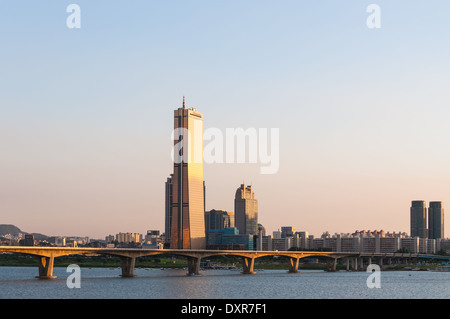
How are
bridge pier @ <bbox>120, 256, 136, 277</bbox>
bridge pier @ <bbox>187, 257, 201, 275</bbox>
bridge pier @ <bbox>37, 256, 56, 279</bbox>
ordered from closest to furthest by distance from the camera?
bridge pier @ <bbox>37, 256, 56, 279</bbox>
bridge pier @ <bbox>120, 256, 136, 277</bbox>
bridge pier @ <bbox>187, 257, 201, 275</bbox>

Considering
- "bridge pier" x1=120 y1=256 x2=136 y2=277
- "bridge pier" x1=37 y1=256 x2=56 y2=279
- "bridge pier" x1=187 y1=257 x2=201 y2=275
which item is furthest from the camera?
"bridge pier" x1=187 y1=257 x2=201 y2=275

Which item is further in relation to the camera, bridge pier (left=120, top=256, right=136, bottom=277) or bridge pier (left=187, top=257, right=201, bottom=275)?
bridge pier (left=187, top=257, right=201, bottom=275)

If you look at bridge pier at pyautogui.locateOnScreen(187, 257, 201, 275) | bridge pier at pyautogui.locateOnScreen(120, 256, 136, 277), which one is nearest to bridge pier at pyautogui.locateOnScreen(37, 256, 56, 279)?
bridge pier at pyautogui.locateOnScreen(120, 256, 136, 277)

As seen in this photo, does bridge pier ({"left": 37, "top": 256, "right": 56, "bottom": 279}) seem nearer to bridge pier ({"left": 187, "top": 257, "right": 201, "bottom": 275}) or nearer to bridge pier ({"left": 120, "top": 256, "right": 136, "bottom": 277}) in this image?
bridge pier ({"left": 120, "top": 256, "right": 136, "bottom": 277})

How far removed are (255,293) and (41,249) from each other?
54.3 m

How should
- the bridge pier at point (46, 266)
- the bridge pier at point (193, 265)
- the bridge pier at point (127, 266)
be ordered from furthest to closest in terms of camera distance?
the bridge pier at point (193, 265) → the bridge pier at point (127, 266) → the bridge pier at point (46, 266)

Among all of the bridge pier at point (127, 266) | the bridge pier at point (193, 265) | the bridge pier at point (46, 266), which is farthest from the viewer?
the bridge pier at point (193, 265)

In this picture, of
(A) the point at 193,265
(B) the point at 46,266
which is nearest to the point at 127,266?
(B) the point at 46,266

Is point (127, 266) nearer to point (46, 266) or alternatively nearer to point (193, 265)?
point (46, 266)

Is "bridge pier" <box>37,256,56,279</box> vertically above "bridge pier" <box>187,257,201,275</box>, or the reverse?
"bridge pier" <box>37,256,56,279</box>

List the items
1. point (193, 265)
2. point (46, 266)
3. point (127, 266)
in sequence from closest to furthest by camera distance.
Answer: point (46, 266) < point (127, 266) < point (193, 265)

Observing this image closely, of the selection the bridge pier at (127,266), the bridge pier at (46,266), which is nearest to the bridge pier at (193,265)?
the bridge pier at (127,266)

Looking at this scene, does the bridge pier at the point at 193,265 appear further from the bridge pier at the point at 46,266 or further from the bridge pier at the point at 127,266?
the bridge pier at the point at 46,266
